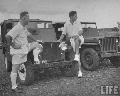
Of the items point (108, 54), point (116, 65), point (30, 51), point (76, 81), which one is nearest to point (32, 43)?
point (30, 51)

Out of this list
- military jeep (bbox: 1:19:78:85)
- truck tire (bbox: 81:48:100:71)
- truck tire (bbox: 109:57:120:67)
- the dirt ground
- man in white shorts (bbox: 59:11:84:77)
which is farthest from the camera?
truck tire (bbox: 109:57:120:67)

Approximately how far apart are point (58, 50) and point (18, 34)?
8.23ft

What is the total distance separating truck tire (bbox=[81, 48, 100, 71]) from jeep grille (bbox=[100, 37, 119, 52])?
78 centimetres

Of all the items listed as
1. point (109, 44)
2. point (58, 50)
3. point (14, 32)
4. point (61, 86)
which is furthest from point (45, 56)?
point (109, 44)

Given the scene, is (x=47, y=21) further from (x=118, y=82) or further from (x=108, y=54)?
(x=118, y=82)

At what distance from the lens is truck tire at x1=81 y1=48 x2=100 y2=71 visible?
34.7 ft

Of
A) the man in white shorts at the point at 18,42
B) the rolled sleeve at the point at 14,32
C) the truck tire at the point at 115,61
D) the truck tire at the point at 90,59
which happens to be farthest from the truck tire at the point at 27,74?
the truck tire at the point at 115,61

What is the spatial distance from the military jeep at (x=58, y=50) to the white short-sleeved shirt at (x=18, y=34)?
1.19 m

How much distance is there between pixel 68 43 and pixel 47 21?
61.2 inches

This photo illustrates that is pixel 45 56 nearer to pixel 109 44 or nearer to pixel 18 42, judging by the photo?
pixel 18 42

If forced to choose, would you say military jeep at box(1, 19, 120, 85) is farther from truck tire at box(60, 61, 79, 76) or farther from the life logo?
the life logo

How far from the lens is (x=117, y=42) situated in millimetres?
11352

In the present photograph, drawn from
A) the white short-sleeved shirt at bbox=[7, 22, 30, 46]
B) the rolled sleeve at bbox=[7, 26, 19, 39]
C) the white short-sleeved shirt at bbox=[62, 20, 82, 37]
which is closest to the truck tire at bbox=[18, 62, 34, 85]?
the white short-sleeved shirt at bbox=[7, 22, 30, 46]

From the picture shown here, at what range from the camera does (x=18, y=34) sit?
7.16 m
